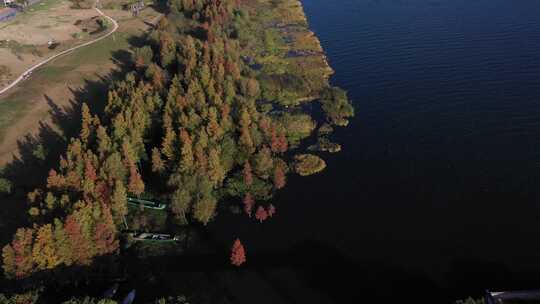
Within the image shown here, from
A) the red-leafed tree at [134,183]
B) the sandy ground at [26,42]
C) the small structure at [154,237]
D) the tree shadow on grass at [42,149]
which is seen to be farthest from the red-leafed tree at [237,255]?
the sandy ground at [26,42]

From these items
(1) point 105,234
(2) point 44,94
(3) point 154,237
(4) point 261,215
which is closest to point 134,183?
(3) point 154,237

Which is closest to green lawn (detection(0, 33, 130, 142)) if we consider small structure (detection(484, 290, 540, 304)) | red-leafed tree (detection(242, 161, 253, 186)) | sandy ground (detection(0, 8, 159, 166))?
sandy ground (detection(0, 8, 159, 166))

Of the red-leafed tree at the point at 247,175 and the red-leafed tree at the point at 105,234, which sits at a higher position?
the red-leafed tree at the point at 247,175

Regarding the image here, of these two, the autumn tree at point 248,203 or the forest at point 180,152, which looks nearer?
the forest at point 180,152

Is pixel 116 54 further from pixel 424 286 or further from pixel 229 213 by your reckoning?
pixel 424 286

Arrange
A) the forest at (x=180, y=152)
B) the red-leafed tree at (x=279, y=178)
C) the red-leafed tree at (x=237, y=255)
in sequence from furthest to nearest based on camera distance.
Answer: the red-leafed tree at (x=279, y=178)
the red-leafed tree at (x=237, y=255)
the forest at (x=180, y=152)

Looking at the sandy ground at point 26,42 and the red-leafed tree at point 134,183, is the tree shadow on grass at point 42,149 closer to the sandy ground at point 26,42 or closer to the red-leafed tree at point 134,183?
the red-leafed tree at point 134,183
